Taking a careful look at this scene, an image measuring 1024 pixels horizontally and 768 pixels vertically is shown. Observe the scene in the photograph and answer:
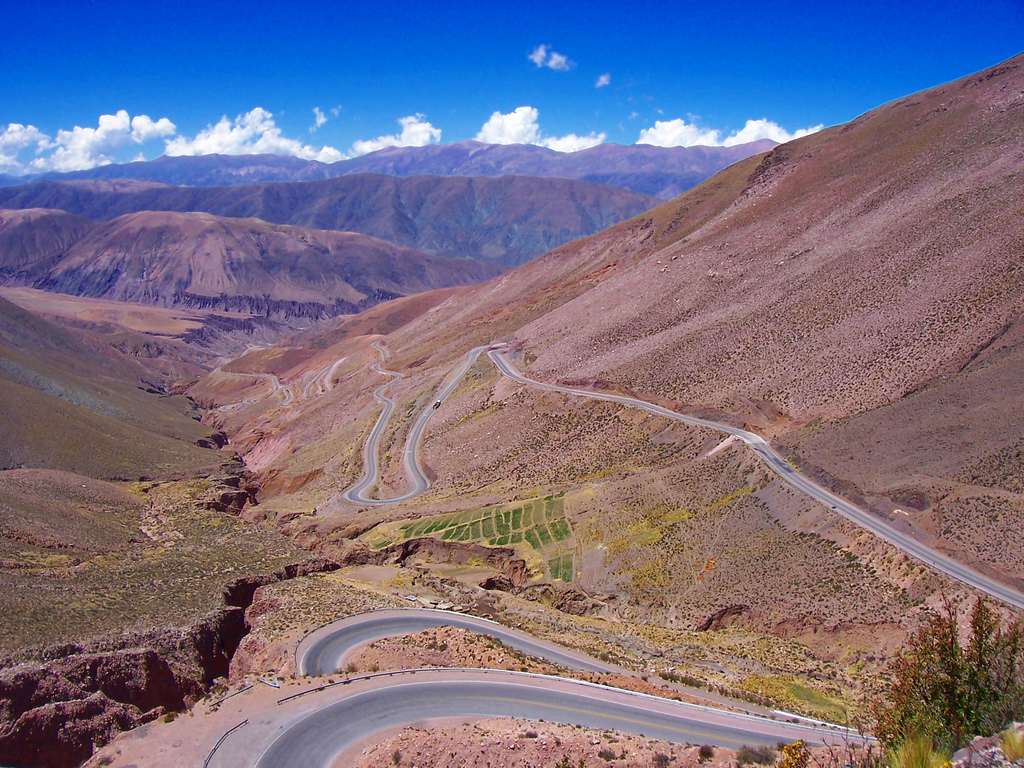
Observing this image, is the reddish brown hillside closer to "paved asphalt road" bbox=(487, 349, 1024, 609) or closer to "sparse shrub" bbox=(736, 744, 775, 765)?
"paved asphalt road" bbox=(487, 349, 1024, 609)

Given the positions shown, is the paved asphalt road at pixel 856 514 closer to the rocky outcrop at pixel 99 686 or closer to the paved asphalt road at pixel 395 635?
the paved asphalt road at pixel 395 635

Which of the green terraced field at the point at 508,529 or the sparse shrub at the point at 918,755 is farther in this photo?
the green terraced field at the point at 508,529

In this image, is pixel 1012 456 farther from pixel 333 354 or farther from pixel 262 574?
pixel 333 354

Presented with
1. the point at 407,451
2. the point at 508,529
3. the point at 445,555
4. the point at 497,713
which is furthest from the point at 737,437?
the point at 407,451

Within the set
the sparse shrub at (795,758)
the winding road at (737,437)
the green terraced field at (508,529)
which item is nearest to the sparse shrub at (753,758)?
the sparse shrub at (795,758)

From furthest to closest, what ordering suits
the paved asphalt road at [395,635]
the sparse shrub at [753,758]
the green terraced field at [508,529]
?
the green terraced field at [508,529]
the paved asphalt road at [395,635]
the sparse shrub at [753,758]

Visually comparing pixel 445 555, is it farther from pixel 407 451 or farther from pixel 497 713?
pixel 497 713
